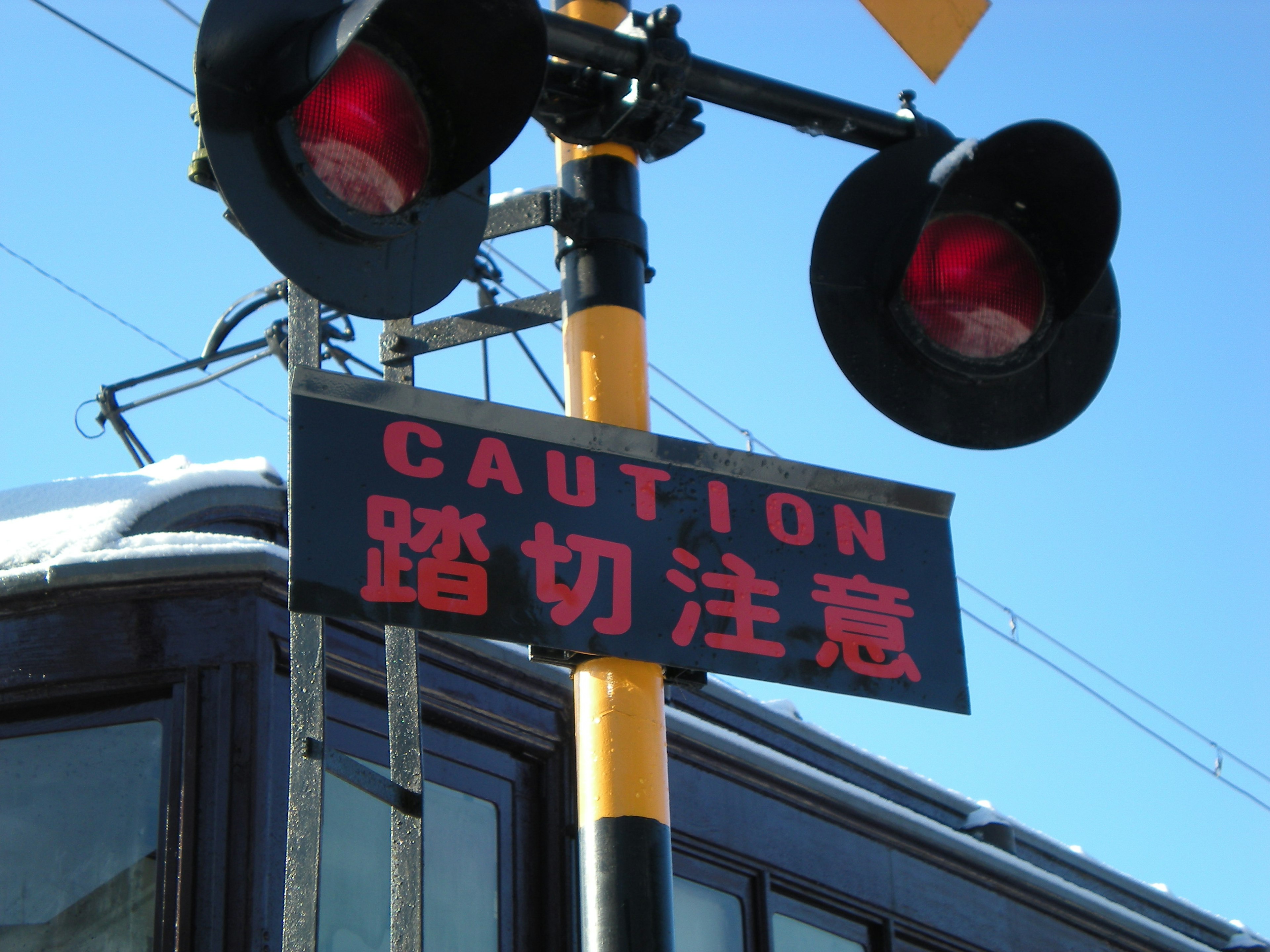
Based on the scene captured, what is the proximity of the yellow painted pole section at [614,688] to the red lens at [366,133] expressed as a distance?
0.50 meters

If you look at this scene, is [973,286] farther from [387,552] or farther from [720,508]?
[387,552]

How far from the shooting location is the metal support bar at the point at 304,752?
3117mm

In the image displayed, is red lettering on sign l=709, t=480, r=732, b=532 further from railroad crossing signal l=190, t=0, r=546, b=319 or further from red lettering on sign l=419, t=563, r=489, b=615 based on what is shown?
railroad crossing signal l=190, t=0, r=546, b=319

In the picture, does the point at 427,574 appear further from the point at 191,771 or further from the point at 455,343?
the point at 191,771

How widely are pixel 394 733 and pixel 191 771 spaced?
1440 mm

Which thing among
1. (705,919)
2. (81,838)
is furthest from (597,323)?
(705,919)

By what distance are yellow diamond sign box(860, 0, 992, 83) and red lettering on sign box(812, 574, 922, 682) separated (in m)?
1.51

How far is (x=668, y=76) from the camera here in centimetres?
340

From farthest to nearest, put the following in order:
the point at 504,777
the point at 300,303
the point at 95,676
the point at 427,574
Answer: the point at 504,777 < the point at 95,676 < the point at 300,303 < the point at 427,574

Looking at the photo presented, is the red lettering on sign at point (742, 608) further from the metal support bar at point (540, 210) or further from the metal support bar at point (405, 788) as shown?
the metal support bar at point (540, 210)

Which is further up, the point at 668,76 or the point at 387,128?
the point at 668,76

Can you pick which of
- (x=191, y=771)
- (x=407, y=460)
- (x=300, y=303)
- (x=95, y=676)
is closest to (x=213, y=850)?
(x=191, y=771)

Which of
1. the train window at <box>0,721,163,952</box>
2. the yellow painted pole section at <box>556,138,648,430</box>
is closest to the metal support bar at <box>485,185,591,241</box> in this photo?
the yellow painted pole section at <box>556,138,648,430</box>

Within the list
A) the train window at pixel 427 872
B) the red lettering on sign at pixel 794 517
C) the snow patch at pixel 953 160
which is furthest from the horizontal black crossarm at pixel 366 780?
the snow patch at pixel 953 160
